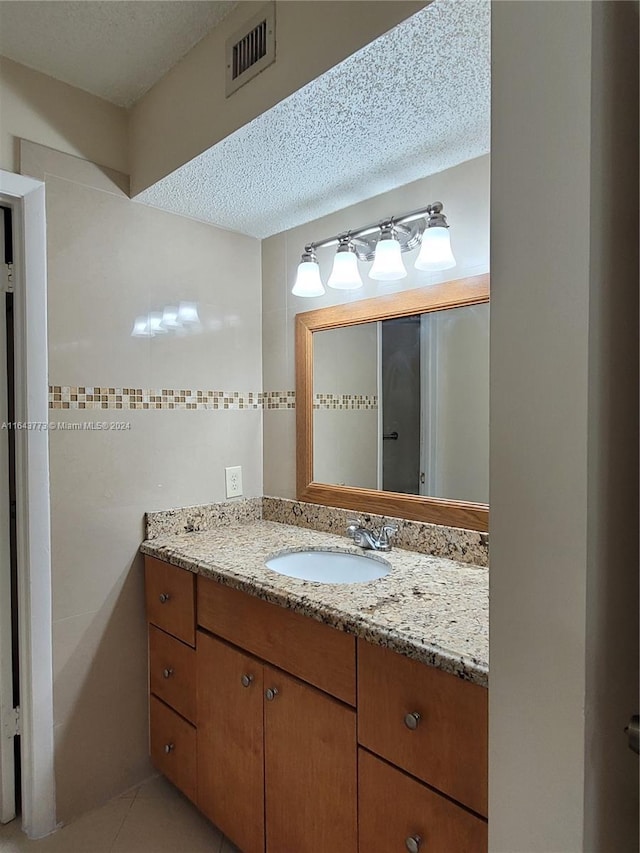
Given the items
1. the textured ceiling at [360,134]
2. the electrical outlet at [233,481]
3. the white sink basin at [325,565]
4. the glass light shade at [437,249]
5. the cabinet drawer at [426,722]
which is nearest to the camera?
the cabinet drawer at [426,722]

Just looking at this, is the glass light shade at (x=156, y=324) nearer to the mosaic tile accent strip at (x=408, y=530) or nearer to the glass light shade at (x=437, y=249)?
the mosaic tile accent strip at (x=408, y=530)

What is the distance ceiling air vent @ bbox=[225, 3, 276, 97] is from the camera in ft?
4.10

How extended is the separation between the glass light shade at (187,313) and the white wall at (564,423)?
143 centimetres

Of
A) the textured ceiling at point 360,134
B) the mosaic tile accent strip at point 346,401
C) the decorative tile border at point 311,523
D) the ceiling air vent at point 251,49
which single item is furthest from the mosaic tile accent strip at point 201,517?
the ceiling air vent at point 251,49

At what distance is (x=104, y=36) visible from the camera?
Answer: 4.66ft

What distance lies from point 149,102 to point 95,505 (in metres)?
1.33

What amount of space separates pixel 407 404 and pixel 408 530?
1.37 feet

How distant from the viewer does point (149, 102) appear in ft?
5.49

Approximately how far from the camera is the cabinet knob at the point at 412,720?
1.00 m


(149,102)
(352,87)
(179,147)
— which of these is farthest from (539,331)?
(149,102)

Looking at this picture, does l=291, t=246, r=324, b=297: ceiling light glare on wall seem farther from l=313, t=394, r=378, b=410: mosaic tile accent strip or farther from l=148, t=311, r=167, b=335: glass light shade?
l=148, t=311, r=167, b=335: glass light shade

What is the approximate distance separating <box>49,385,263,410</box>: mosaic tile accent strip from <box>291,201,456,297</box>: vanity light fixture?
1.61 ft

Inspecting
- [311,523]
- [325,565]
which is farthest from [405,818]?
[311,523]

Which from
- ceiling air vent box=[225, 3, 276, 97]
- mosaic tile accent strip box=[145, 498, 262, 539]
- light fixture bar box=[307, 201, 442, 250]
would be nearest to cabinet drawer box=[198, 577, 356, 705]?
mosaic tile accent strip box=[145, 498, 262, 539]
